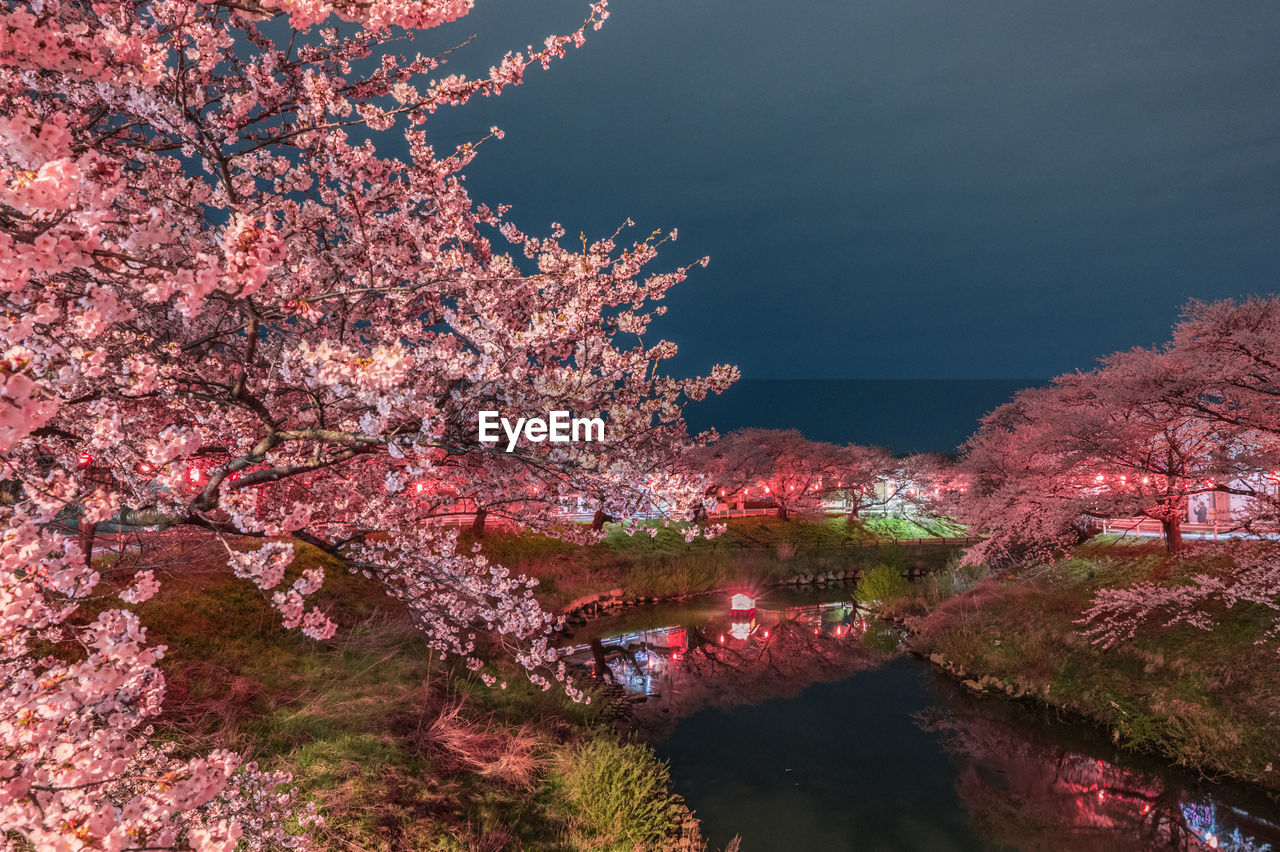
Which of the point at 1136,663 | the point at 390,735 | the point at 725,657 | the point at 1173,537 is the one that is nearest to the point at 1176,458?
the point at 1173,537

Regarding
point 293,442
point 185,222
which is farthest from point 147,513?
point 185,222

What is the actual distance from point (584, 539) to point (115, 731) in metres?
5.55

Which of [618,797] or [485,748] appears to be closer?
[618,797]

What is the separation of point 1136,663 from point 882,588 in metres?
10.6

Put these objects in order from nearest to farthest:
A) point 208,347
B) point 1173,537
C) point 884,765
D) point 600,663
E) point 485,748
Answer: point 208,347
point 485,748
point 884,765
point 1173,537
point 600,663

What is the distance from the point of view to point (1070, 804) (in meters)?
10.5

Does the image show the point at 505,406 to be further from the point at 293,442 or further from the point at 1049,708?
the point at 1049,708

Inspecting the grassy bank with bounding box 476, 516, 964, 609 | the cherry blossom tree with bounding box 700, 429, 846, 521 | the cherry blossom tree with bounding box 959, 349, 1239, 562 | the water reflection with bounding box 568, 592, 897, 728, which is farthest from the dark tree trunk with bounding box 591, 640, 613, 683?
the cherry blossom tree with bounding box 700, 429, 846, 521

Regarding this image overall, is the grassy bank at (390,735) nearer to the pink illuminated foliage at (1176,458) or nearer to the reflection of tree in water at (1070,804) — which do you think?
the reflection of tree in water at (1070,804)

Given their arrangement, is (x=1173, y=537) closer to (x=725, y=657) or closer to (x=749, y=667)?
(x=749, y=667)

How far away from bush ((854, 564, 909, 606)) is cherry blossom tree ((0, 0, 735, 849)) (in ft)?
61.0

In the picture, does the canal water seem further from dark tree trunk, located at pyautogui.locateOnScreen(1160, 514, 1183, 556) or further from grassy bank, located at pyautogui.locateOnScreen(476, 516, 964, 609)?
dark tree trunk, located at pyautogui.locateOnScreen(1160, 514, 1183, 556)

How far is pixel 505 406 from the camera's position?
5.82 meters

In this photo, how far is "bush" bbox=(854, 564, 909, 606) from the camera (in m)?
23.0
